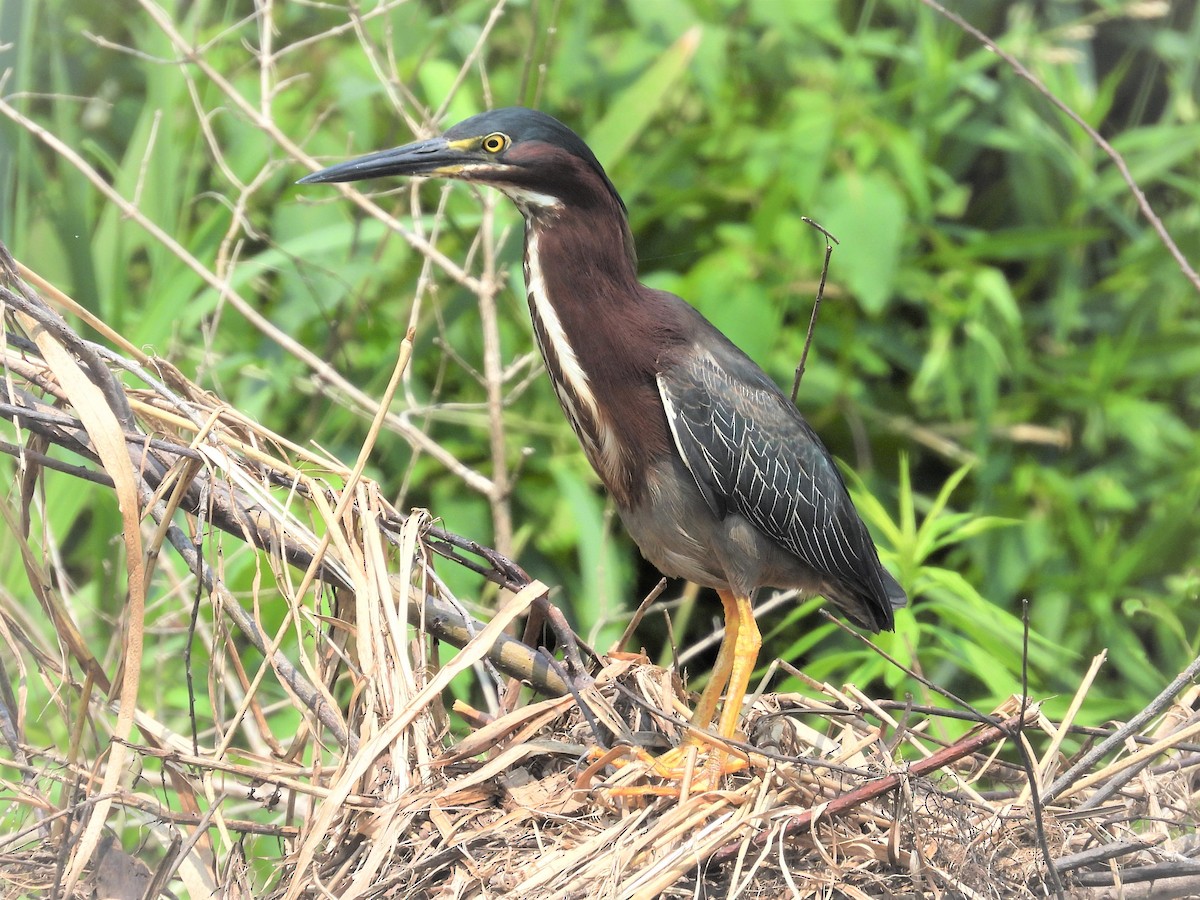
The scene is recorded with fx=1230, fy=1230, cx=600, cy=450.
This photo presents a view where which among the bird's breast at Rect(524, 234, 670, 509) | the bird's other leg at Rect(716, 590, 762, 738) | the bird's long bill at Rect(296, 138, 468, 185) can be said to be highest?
the bird's long bill at Rect(296, 138, 468, 185)

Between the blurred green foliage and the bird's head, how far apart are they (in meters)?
0.83

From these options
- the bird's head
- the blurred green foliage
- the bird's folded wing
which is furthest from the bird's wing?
the blurred green foliage

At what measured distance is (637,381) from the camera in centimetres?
210

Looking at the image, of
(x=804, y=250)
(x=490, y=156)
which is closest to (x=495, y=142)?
(x=490, y=156)

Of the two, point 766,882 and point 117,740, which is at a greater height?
point 117,740

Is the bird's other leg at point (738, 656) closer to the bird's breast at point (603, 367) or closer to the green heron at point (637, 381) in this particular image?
the green heron at point (637, 381)

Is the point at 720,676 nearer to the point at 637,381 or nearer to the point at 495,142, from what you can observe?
the point at 637,381

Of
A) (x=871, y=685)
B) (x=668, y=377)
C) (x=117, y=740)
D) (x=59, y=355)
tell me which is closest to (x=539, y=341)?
(x=668, y=377)

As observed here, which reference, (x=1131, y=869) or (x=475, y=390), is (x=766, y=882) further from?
(x=475, y=390)

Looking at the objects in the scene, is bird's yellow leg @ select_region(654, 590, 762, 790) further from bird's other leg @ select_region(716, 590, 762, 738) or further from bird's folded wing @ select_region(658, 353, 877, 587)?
bird's folded wing @ select_region(658, 353, 877, 587)

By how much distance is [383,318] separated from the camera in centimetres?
330

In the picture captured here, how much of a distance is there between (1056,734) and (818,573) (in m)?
0.72

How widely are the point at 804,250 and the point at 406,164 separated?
1.69m

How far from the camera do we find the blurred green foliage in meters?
3.14
